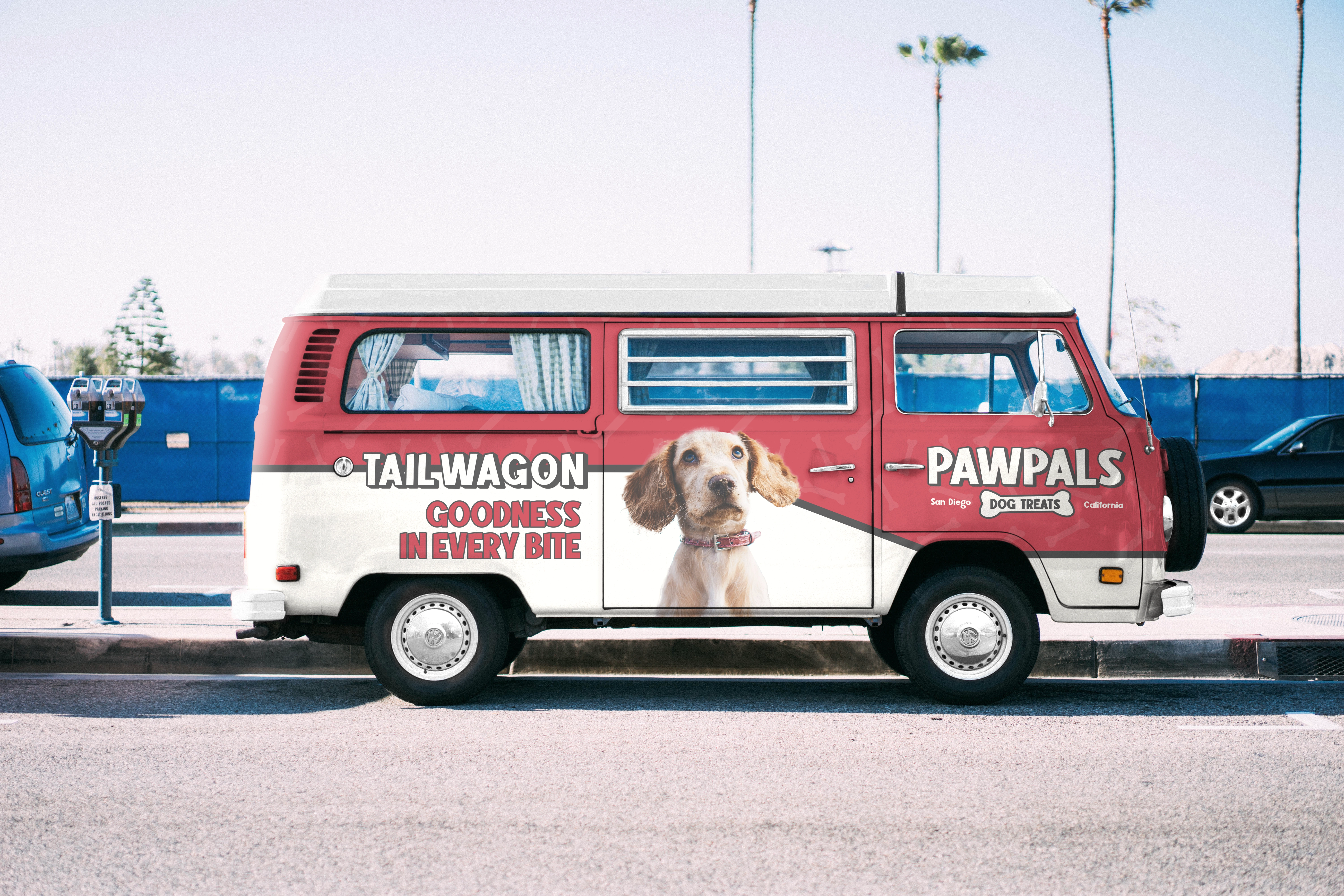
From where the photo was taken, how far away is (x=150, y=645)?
7051mm

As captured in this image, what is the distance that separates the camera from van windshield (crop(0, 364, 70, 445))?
30.4 feet

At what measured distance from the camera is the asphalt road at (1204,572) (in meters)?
10.1

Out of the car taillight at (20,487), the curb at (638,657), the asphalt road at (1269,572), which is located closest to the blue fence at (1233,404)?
the asphalt road at (1269,572)

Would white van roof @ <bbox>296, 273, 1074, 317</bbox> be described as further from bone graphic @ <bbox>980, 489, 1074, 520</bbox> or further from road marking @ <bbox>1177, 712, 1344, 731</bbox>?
road marking @ <bbox>1177, 712, 1344, 731</bbox>

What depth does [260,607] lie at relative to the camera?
608cm

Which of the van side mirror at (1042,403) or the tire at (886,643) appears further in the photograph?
the tire at (886,643)

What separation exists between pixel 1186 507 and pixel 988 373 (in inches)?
49.6

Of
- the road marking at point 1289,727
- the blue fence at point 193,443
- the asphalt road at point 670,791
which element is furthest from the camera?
the blue fence at point 193,443

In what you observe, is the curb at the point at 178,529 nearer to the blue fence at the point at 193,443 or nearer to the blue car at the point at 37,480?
the blue fence at the point at 193,443

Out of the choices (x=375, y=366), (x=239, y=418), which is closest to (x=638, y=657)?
(x=375, y=366)

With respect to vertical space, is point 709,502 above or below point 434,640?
above

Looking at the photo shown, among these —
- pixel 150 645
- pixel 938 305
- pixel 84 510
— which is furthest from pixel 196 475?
pixel 938 305

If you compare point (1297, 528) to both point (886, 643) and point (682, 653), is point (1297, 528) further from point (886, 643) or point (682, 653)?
point (682, 653)

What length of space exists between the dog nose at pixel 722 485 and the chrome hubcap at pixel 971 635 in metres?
1.25
